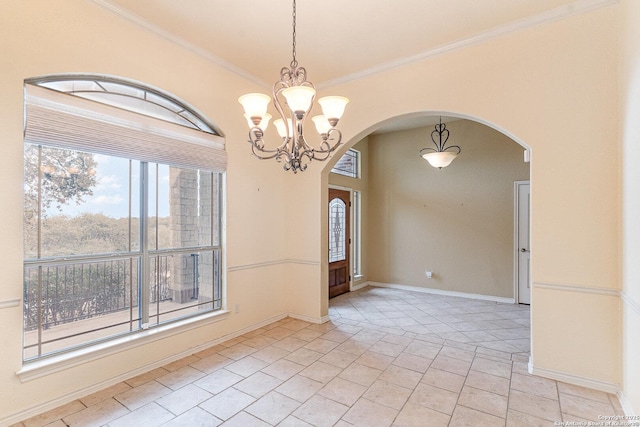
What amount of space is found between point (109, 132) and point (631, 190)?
4.19 metres

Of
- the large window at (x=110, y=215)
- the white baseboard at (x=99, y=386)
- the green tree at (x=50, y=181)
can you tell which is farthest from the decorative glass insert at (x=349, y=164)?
the green tree at (x=50, y=181)

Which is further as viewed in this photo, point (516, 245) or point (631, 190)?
point (516, 245)

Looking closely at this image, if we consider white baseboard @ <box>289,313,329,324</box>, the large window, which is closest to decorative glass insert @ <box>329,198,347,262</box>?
white baseboard @ <box>289,313,329,324</box>

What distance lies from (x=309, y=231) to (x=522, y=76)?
3028 millimetres

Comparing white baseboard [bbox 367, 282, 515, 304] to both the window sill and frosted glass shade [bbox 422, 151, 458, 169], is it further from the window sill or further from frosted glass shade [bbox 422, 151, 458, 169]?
the window sill

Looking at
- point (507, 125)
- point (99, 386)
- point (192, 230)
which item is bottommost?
point (99, 386)

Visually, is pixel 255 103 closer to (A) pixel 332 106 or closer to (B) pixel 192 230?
(A) pixel 332 106

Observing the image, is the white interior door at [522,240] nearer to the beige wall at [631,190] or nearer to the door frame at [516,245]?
the door frame at [516,245]

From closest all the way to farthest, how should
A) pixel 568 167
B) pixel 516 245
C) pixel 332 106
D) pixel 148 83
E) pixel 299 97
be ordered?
pixel 299 97 → pixel 332 106 → pixel 568 167 → pixel 148 83 → pixel 516 245

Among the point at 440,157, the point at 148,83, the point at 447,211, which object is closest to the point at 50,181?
the point at 148,83

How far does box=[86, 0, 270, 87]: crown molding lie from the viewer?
8.72ft

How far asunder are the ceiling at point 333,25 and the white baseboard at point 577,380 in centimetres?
326

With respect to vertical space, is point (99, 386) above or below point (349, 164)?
below

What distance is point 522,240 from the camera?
527cm
